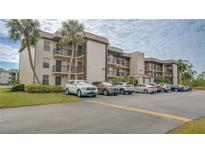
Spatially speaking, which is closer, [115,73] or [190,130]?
[190,130]

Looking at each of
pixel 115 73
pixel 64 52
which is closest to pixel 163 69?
pixel 115 73

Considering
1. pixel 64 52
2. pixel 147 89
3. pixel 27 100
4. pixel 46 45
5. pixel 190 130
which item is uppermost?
pixel 46 45

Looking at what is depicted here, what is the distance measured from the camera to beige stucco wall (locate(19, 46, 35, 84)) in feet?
67.6

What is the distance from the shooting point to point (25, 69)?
22047 mm

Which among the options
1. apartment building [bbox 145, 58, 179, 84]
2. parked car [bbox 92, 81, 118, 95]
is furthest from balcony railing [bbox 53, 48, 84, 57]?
apartment building [bbox 145, 58, 179, 84]

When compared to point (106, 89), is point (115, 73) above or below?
above

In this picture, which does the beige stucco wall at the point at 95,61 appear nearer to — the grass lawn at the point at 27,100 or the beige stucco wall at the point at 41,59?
the beige stucco wall at the point at 41,59

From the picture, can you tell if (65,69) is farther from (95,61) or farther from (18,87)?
(18,87)

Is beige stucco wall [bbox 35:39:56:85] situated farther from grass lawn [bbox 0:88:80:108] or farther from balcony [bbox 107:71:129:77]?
balcony [bbox 107:71:129:77]

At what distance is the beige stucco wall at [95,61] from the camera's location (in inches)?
866

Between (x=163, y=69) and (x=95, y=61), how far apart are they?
23.7 metres

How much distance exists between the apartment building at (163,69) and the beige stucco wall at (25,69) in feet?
81.1
